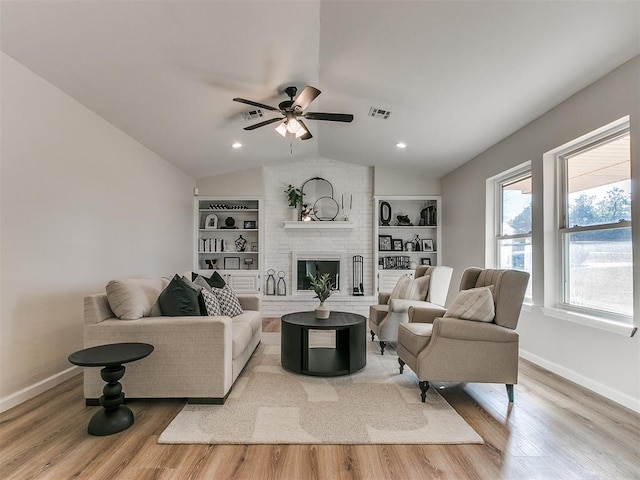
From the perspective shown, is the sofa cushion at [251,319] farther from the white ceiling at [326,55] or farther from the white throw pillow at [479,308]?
the white ceiling at [326,55]

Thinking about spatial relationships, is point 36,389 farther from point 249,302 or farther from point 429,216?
point 429,216

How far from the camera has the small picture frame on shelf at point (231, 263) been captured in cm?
668

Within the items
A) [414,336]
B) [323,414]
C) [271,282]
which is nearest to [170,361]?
[323,414]

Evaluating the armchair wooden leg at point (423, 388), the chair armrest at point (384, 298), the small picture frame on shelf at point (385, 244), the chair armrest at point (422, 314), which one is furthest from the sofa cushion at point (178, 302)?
the small picture frame on shelf at point (385, 244)

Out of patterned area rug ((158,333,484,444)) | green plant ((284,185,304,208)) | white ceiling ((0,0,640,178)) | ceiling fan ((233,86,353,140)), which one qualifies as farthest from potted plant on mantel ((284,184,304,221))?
patterned area rug ((158,333,484,444))

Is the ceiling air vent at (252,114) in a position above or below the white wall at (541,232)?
above

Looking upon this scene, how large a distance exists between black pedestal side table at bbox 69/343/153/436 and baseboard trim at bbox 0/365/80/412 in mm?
767

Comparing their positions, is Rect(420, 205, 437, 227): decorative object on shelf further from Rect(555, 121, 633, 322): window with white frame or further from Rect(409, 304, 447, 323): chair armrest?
Rect(409, 304, 447, 323): chair armrest

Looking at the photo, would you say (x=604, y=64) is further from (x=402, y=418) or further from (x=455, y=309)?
(x=402, y=418)

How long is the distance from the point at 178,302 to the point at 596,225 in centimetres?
354

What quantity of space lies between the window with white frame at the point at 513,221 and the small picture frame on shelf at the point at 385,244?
2.12 m

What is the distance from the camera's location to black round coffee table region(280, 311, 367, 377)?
324cm

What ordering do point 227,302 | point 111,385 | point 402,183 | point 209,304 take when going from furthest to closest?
point 402,183
point 227,302
point 209,304
point 111,385

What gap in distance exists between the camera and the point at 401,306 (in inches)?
158
